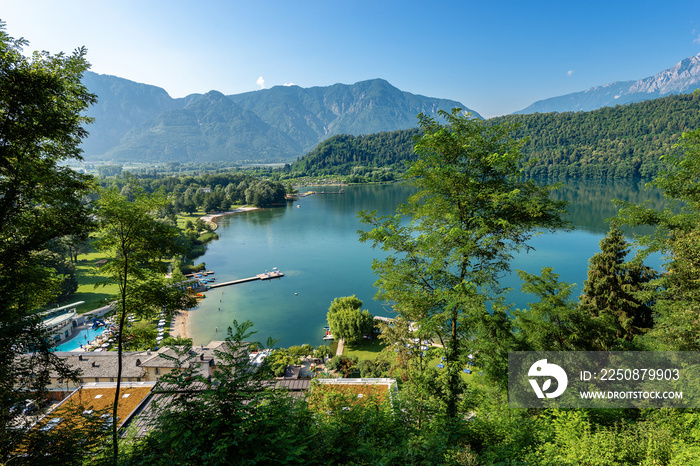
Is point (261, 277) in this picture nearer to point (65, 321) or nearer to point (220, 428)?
point (65, 321)

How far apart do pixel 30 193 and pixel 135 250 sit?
250cm

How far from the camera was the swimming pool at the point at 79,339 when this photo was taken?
79.6 feet

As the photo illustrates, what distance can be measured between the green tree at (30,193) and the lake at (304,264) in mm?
19621

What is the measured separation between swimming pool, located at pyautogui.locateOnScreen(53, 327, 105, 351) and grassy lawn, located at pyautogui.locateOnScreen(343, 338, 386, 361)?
19446mm

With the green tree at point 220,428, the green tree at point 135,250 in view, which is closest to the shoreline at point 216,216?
the green tree at point 135,250

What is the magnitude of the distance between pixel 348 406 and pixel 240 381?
3.66 metres

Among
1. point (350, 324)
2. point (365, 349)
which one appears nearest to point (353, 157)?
point (350, 324)

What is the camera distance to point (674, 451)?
5.06 m

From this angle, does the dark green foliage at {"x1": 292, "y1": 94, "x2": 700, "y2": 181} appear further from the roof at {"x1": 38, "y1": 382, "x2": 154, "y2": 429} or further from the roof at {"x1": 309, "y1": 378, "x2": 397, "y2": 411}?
the roof at {"x1": 38, "y1": 382, "x2": 154, "y2": 429}

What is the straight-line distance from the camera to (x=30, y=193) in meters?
5.43

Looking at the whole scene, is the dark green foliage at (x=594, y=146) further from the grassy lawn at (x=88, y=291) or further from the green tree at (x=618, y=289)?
the grassy lawn at (x=88, y=291)

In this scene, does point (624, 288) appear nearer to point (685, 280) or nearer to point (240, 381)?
point (685, 280)

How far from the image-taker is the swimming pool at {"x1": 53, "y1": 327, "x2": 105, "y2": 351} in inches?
955

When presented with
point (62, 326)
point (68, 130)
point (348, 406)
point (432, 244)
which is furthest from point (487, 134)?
point (62, 326)
